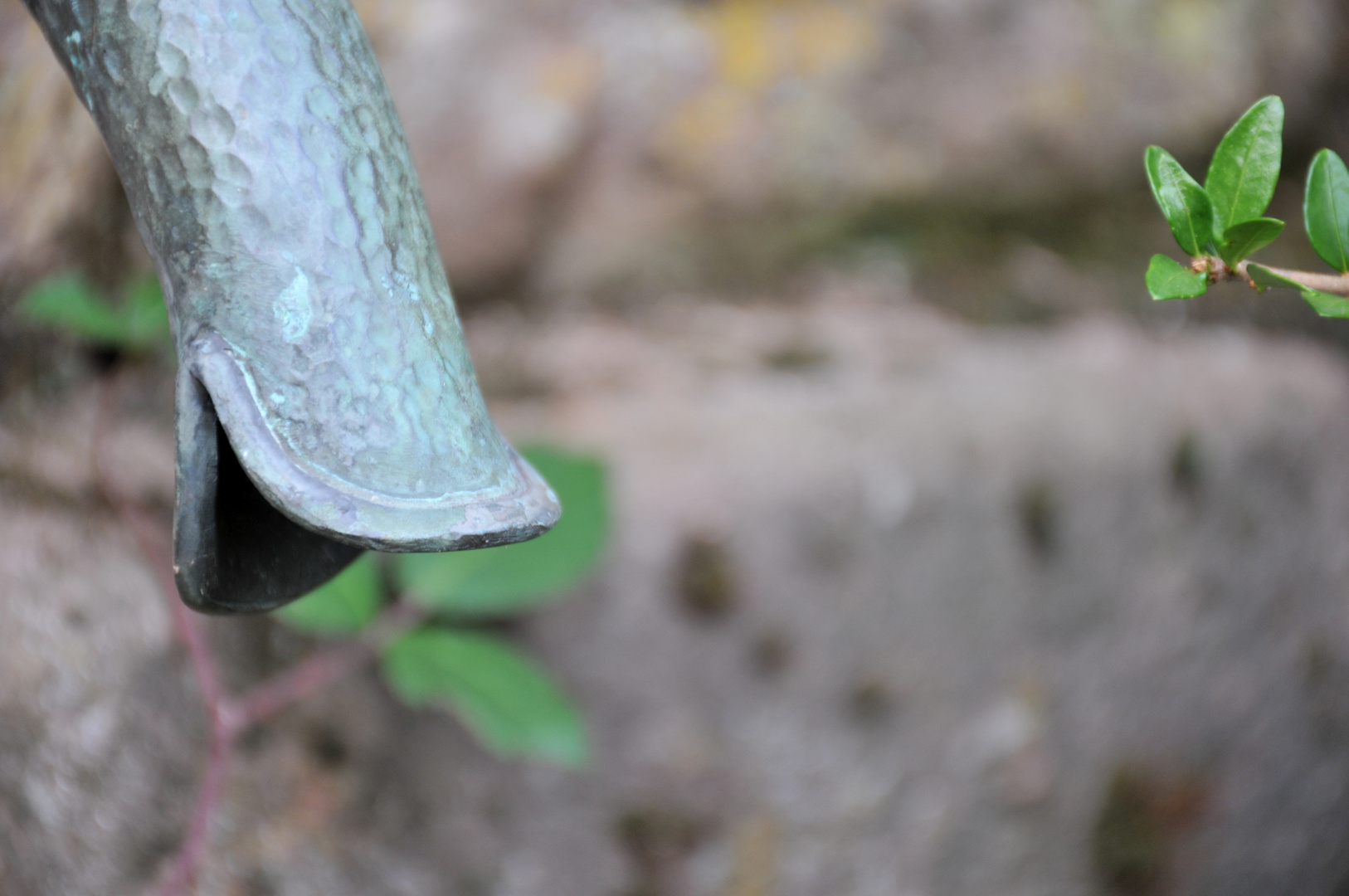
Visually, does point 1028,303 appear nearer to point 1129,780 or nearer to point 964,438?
point 964,438

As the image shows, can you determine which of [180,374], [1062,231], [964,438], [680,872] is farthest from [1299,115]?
[180,374]

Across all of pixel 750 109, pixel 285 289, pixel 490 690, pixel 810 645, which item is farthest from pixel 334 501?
pixel 750 109

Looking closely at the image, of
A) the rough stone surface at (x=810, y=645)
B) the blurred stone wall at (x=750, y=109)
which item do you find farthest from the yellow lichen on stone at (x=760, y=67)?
the rough stone surface at (x=810, y=645)

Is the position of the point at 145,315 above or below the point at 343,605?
above

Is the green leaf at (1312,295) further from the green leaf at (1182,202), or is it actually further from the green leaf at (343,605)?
the green leaf at (343,605)

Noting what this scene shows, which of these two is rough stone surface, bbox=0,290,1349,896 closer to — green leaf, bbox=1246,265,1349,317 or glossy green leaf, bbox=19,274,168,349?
glossy green leaf, bbox=19,274,168,349

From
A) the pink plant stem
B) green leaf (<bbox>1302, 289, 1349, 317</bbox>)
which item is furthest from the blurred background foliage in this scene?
green leaf (<bbox>1302, 289, 1349, 317</bbox>)

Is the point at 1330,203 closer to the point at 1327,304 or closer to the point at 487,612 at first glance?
the point at 1327,304
